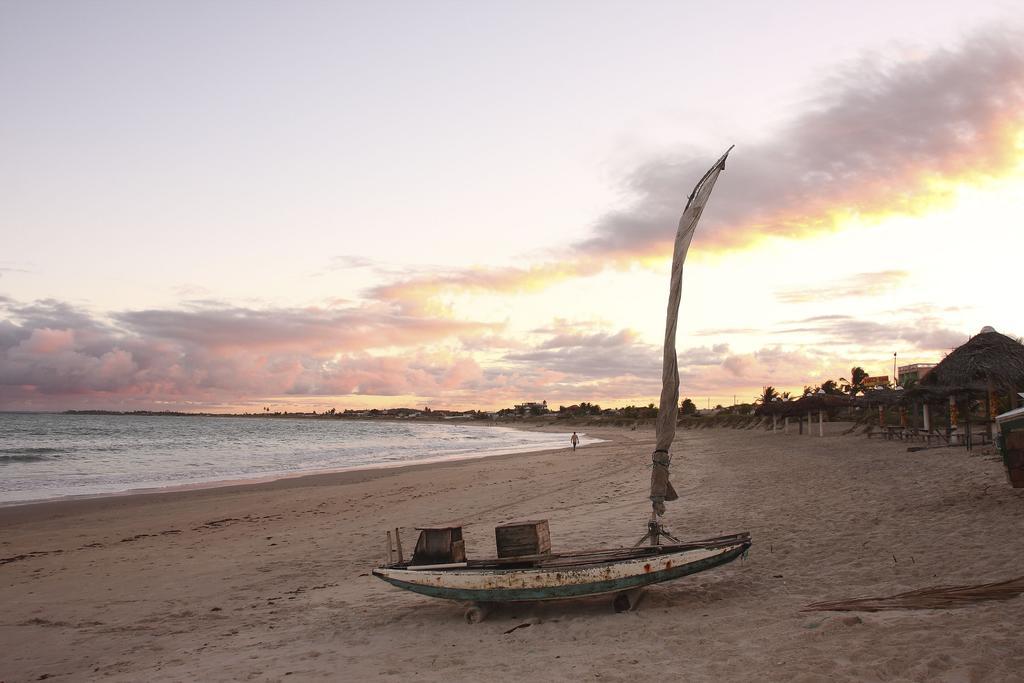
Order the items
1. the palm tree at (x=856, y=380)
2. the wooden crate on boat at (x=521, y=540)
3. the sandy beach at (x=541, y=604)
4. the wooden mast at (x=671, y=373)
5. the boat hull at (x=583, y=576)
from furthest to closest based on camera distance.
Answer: the palm tree at (x=856, y=380), the wooden mast at (x=671, y=373), the wooden crate on boat at (x=521, y=540), the boat hull at (x=583, y=576), the sandy beach at (x=541, y=604)

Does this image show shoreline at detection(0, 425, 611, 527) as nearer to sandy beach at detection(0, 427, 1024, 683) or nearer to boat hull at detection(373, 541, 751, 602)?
sandy beach at detection(0, 427, 1024, 683)

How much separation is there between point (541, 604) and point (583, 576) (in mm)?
967

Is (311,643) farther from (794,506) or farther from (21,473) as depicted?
(21,473)

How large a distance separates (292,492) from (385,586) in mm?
13788

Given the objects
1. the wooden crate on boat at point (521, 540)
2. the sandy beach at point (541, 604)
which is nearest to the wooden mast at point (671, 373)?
the sandy beach at point (541, 604)

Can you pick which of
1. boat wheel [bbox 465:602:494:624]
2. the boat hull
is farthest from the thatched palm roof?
boat wheel [bbox 465:602:494:624]

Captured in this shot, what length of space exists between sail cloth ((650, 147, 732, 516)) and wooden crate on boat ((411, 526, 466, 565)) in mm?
2569

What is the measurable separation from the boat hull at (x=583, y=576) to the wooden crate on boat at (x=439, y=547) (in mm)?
687

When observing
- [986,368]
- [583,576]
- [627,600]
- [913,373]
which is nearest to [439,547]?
[583,576]

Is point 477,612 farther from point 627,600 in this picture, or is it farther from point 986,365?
point 986,365

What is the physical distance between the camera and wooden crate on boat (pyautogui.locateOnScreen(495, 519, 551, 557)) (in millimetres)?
8117

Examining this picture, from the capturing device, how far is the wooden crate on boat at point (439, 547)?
855 cm

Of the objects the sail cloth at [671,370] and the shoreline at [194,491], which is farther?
the shoreline at [194,491]

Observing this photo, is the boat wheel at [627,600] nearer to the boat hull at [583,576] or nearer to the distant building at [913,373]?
the boat hull at [583,576]
